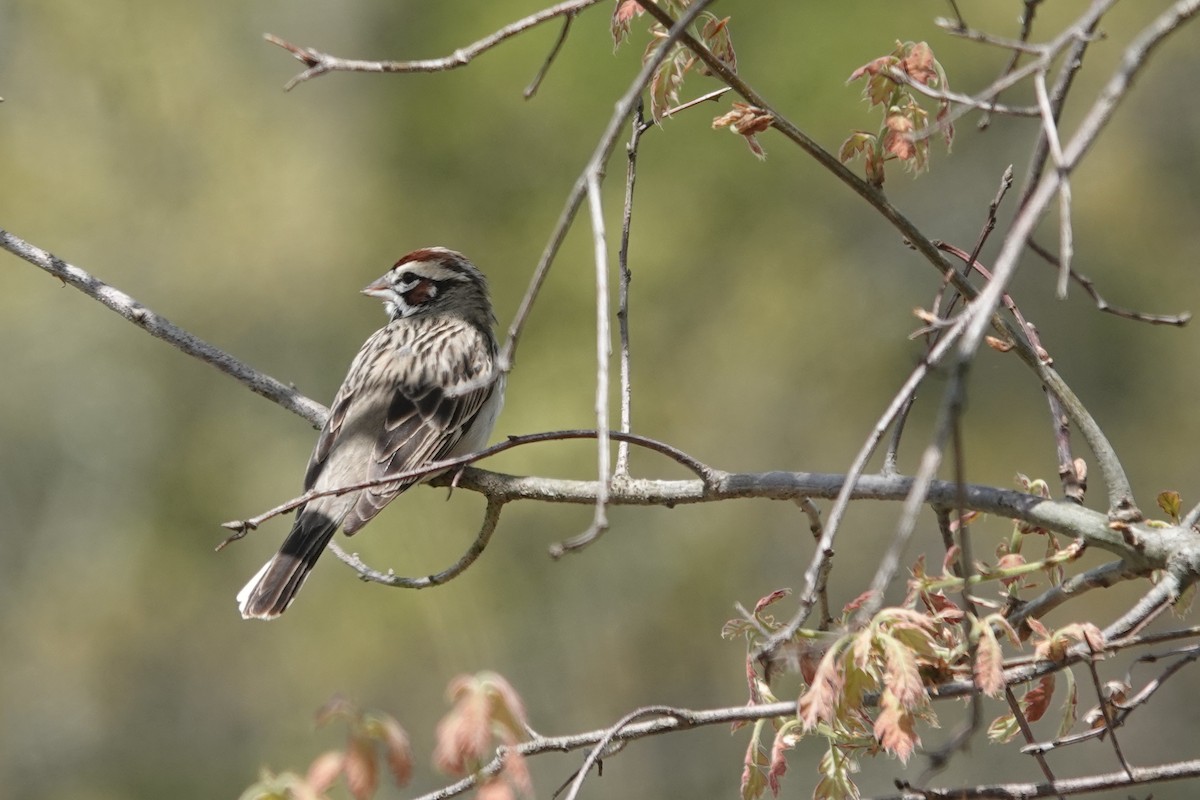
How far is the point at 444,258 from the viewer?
6.59 m

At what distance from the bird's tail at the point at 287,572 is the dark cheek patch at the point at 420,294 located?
1.77 m

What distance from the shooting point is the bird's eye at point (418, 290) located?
258 inches

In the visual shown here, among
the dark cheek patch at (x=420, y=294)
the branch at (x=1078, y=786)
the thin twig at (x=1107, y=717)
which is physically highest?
the dark cheek patch at (x=420, y=294)

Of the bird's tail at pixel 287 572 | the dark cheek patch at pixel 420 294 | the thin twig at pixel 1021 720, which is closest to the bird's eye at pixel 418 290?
the dark cheek patch at pixel 420 294

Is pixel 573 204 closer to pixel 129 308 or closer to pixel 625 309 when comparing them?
pixel 625 309

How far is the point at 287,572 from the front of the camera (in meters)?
4.90

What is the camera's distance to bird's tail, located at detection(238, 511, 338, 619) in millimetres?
4855

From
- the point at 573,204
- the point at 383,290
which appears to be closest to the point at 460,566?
the point at 573,204

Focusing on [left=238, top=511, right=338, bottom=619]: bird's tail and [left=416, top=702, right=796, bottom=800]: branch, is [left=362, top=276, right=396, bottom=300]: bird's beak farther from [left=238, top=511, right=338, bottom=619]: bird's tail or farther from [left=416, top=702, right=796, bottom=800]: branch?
[left=416, top=702, right=796, bottom=800]: branch

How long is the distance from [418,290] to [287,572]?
1998mm

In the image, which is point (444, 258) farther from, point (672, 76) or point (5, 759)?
point (5, 759)

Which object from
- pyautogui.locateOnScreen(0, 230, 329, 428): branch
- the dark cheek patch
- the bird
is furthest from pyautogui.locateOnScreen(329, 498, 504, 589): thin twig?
the dark cheek patch

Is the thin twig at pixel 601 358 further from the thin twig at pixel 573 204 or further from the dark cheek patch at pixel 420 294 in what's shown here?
the dark cheek patch at pixel 420 294

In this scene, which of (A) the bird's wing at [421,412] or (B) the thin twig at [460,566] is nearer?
(B) the thin twig at [460,566]
